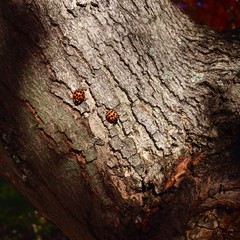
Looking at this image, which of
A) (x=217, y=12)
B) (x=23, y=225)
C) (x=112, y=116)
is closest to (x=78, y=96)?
(x=112, y=116)

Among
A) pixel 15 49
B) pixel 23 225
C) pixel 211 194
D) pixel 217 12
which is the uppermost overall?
pixel 217 12

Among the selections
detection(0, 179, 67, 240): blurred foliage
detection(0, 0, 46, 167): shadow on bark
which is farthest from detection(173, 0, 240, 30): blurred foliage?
detection(0, 0, 46, 167): shadow on bark

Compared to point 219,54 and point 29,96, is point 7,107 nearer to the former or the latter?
point 29,96

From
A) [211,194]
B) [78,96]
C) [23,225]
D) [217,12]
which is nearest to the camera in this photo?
[78,96]

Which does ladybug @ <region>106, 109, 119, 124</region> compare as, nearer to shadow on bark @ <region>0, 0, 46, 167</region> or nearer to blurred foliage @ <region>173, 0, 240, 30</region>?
shadow on bark @ <region>0, 0, 46, 167</region>

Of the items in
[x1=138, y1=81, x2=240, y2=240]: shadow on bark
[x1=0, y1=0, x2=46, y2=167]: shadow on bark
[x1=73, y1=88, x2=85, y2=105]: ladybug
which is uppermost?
[x1=0, y1=0, x2=46, y2=167]: shadow on bark

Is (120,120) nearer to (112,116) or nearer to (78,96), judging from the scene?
(112,116)

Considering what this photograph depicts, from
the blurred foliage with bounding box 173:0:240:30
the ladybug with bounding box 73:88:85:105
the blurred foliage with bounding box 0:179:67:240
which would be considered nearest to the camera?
the ladybug with bounding box 73:88:85:105

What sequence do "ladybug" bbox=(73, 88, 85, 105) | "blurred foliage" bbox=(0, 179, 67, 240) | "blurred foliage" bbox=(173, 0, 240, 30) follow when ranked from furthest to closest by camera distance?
"blurred foliage" bbox=(173, 0, 240, 30) → "blurred foliage" bbox=(0, 179, 67, 240) → "ladybug" bbox=(73, 88, 85, 105)
